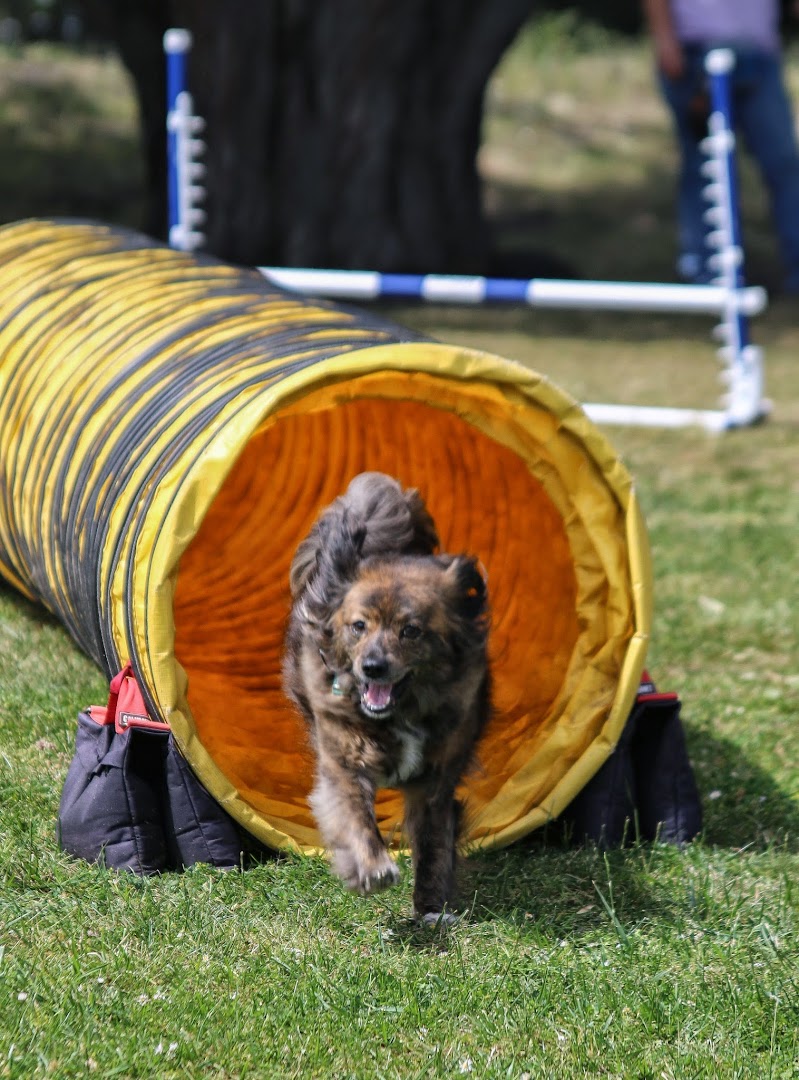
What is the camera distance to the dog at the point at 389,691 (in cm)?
401

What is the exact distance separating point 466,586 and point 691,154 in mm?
8831

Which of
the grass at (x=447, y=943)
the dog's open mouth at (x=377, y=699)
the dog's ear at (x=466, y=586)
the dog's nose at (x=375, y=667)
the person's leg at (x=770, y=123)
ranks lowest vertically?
the grass at (x=447, y=943)

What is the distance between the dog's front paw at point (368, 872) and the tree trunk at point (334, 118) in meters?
9.88

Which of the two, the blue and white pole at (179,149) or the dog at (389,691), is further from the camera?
the blue and white pole at (179,149)

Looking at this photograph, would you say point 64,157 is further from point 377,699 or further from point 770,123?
point 377,699

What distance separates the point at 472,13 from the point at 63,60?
11.9 metres

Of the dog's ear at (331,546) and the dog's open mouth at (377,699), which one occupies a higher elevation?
the dog's ear at (331,546)

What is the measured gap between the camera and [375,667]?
3.94m

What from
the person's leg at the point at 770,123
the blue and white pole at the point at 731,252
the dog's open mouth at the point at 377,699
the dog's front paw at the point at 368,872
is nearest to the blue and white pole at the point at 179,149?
the blue and white pole at the point at 731,252

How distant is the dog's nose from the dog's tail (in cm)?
44

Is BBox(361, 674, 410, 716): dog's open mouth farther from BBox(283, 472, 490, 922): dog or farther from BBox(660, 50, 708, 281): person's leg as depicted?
BBox(660, 50, 708, 281): person's leg

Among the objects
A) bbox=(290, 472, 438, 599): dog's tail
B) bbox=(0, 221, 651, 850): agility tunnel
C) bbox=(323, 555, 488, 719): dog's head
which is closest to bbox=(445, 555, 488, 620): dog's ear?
bbox=(323, 555, 488, 719): dog's head

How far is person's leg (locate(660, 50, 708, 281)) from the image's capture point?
455 inches

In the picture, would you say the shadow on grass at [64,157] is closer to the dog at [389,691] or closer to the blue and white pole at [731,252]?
the blue and white pole at [731,252]
